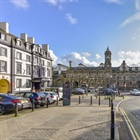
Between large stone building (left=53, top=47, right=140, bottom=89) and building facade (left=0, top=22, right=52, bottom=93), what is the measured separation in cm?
4496

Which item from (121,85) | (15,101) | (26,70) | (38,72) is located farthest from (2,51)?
(121,85)

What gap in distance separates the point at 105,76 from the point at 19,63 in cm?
6168

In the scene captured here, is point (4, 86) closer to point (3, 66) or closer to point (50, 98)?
point (3, 66)

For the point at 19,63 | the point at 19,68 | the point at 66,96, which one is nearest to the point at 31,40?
the point at 19,63

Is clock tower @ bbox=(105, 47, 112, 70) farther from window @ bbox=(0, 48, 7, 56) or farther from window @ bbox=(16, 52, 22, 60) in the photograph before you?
window @ bbox=(0, 48, 7, 56)

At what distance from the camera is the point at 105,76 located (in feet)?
336

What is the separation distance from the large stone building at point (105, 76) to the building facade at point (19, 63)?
45.0 meters

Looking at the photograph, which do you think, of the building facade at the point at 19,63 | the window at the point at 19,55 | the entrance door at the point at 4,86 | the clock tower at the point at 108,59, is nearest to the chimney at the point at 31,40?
the building facade at the point at 19,63

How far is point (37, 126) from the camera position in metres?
10.6

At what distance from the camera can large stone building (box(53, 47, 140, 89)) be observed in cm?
10200

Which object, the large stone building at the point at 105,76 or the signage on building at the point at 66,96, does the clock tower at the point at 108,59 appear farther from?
the signage on building at the point at 66,96

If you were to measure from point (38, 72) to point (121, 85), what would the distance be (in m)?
56.4

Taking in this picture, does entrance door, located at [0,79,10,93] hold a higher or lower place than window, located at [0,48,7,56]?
lower

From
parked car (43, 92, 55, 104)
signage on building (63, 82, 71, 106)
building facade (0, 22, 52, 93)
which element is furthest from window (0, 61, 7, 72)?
signage on building (63, 82, 71, 106)
